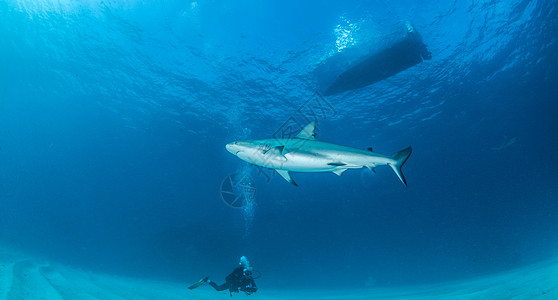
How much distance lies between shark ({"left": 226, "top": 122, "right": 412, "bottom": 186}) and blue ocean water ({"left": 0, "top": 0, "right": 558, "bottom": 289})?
2.93 m

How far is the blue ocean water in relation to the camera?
1268cm

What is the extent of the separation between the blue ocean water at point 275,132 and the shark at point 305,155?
9.63 ft

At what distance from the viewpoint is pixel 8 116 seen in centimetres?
2648

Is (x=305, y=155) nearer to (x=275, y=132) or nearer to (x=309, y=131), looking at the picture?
(x=309, y=131)

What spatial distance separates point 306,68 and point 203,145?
1362cm

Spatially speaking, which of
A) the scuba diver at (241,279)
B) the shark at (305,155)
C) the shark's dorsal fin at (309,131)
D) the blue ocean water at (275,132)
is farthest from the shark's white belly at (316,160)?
the scuba diver at (241,279)

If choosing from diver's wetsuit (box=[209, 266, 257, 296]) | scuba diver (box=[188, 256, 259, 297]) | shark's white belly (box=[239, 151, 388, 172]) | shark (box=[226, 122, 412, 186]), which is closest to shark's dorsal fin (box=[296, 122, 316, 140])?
shark (box=[226, 122, 412, 186])

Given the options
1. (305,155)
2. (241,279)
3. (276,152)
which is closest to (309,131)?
(305,155)

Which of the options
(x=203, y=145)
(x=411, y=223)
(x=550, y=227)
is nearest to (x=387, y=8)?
(x=203, y=145)

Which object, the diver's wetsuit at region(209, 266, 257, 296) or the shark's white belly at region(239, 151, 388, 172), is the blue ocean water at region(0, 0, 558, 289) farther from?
the diver's wetsuit at region(209, 266, 257, 296)

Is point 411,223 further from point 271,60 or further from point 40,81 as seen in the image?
point 40,81

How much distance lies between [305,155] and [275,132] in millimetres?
16100

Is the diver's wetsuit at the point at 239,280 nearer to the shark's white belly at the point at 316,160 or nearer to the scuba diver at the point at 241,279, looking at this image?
the scuba diver at the point at 241,279

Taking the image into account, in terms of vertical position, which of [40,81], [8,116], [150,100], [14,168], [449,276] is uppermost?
[14,168]
